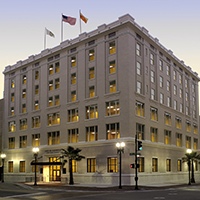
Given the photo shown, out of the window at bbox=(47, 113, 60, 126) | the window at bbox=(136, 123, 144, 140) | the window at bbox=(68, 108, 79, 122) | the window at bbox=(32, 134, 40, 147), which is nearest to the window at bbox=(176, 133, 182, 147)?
the window at bbox=(136, 123, 144, 140)

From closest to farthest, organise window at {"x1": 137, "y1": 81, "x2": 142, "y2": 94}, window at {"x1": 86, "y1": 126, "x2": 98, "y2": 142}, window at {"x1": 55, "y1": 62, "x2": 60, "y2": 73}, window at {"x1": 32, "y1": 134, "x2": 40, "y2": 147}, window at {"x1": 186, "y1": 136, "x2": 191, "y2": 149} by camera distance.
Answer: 1. window at {"x1": 86, "y1": 126, "x2": 98, "y2": 142}
2. window at {"x1": 137, "y1": 81, "x2": 142, "y2": 94}
3. window at {"x1": 55, "y1": 62, "x2": 60, "y2": 73}
4. window at {"x1": 32, "y1": 134, "x2": 40, "y2": 147}
5. window at {"x1": 186, "y1": 136, "x2": 191, "y2": 149}

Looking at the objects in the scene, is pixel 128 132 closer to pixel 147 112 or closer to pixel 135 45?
pixel 147 112

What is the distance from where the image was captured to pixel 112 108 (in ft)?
159

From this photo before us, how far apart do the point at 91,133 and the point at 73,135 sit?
14.0 ft

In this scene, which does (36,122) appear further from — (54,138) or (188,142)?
(188,142)

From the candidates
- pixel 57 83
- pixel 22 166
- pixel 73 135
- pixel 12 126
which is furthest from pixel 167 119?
pixel 12 126

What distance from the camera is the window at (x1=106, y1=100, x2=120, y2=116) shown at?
47812 millimetres

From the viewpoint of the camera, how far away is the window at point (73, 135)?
172 feet

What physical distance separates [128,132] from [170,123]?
53.9 feet

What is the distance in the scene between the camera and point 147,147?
163 feet

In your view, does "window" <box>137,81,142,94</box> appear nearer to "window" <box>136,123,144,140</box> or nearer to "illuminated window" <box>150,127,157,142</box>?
"window" <box>136,123,144,140</box>

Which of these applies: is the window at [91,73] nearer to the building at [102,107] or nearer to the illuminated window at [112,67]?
the building at [102,107]

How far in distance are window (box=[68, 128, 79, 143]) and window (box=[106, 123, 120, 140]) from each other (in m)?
6.82

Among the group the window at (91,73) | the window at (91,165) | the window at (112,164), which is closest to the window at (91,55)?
the window at (91,73)
